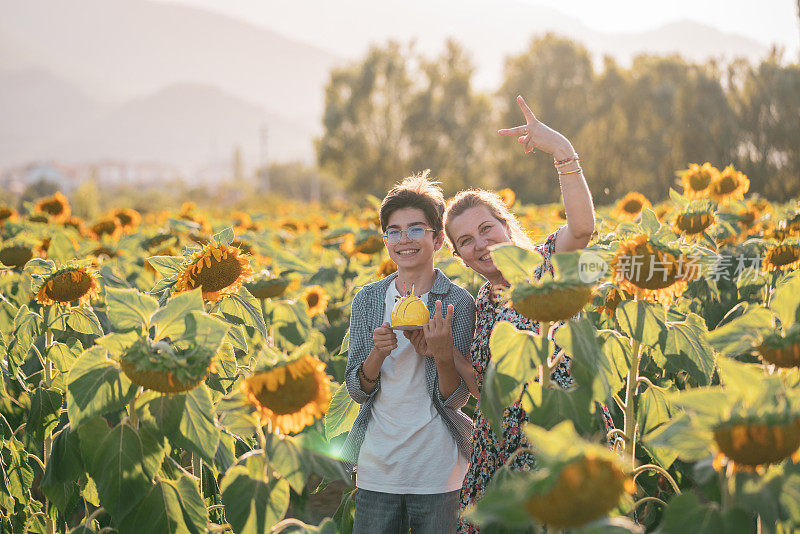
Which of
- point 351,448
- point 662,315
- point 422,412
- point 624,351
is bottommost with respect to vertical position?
point 351,448

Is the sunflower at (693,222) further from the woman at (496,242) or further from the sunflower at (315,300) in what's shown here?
the sunflower at (315,300)

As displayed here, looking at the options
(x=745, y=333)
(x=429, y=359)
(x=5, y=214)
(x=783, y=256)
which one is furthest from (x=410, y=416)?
(x=5, y=214)

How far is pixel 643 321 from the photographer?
155 cm

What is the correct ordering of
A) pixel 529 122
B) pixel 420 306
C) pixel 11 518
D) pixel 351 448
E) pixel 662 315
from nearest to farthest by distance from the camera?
pixel 662 315 < pixel 420 306 < pixel 529 122 < pixel 351 448 < pixel 11 518

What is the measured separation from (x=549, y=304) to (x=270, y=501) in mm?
614

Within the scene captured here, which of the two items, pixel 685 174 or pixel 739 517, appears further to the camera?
pixel 685 174

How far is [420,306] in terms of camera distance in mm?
1943

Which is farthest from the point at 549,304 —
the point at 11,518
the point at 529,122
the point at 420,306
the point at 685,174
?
the point at 685,174

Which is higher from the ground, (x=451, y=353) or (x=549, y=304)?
(x=549, y=304)

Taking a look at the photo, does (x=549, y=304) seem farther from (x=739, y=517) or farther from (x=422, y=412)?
(x=422, y=412)

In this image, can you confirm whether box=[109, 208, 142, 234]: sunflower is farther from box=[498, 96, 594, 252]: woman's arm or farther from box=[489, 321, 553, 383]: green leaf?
box=[489, 321, 553, 383]: green leaf

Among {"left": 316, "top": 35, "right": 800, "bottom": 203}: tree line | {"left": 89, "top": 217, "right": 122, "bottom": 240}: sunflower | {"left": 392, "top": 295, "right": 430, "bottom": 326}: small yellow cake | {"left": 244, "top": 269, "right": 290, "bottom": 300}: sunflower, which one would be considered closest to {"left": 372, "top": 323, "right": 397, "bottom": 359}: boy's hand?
{"left": 392, "top": 295, "right": 430, "bottom": 326}: small yellow cake

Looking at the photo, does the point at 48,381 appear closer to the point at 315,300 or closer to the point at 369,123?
the point at 315,300

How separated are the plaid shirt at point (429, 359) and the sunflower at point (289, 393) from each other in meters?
0.90
